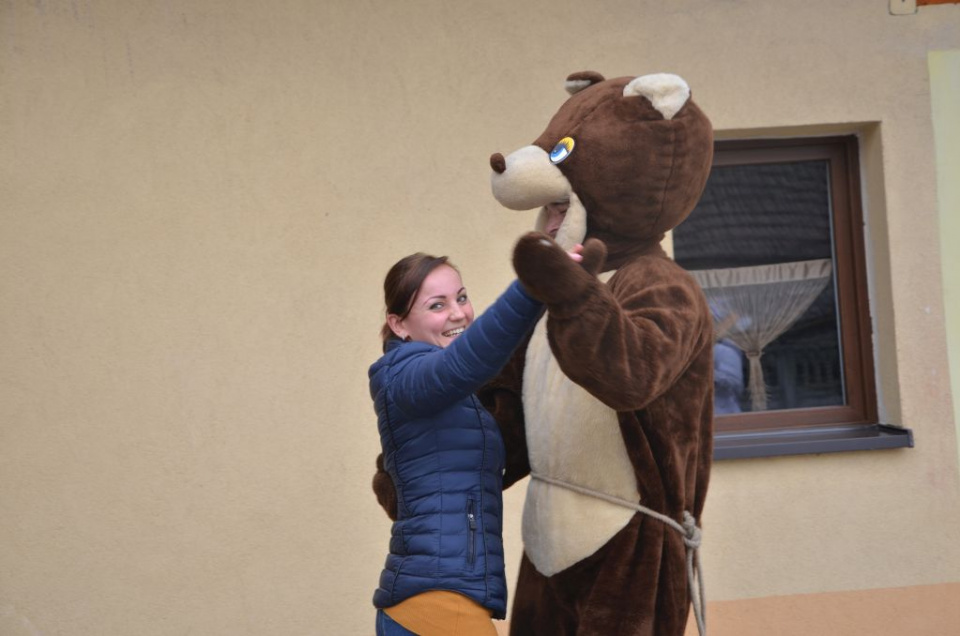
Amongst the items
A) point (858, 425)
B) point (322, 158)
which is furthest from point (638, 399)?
point (858, 425)

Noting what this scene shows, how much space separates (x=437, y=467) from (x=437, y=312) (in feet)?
1.25

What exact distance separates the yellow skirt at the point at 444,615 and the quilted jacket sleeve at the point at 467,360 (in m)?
0.41

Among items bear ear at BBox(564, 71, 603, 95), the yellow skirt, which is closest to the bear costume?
bear ear at BBox(564, 71, 603, 95)

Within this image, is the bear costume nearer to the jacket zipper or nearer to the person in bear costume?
the person in bear costume

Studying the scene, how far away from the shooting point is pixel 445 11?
4.87 meters

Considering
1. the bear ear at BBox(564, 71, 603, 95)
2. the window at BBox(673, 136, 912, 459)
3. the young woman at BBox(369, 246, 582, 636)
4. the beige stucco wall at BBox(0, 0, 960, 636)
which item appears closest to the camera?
the young woman at BBox(369, 246, 582, 636)

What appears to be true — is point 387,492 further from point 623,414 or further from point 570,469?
point 623,414

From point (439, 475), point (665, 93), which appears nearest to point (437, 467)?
point (439, 475)

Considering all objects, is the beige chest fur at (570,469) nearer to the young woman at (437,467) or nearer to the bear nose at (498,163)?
the young woman at (437,467)

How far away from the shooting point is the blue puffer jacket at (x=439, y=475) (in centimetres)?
259

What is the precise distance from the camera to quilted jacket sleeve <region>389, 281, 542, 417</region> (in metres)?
2.40

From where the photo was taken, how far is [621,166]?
2.71 metres

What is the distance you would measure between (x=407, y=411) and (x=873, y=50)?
326 centimetres

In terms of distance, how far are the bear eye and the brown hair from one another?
358mm
